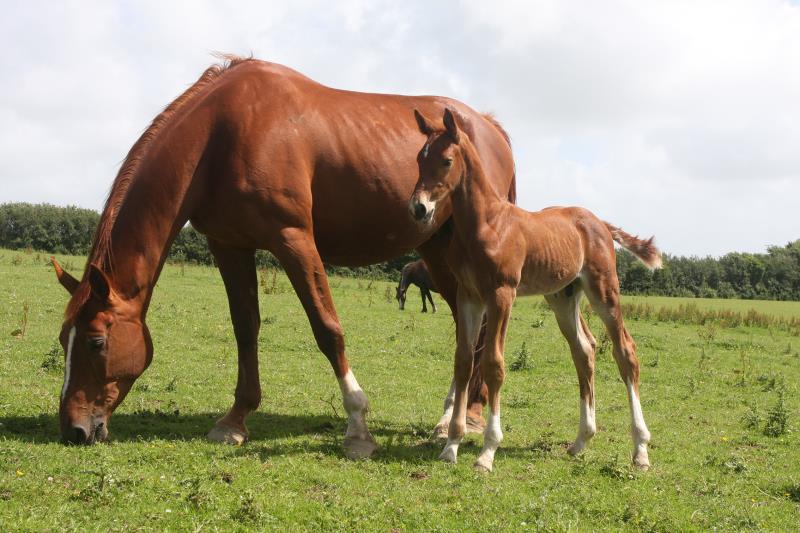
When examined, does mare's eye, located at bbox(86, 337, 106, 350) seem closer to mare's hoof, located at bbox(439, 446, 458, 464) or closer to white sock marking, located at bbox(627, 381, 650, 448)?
mare's hoof, located at bbox(439, 446, 458, 464)

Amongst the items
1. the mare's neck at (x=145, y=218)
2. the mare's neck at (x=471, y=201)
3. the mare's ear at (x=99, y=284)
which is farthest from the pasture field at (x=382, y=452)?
the mare's neck at (x=471, y=201)

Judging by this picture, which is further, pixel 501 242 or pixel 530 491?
pixel 501 242

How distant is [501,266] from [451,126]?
1173mm

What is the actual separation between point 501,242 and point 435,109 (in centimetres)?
218

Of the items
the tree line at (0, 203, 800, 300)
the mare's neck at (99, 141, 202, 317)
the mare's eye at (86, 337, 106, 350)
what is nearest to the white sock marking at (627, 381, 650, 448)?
the mare's neck at (99, 141, 202, 317)

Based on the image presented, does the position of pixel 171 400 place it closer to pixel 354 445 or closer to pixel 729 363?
pixel 354 445

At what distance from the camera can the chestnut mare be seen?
5.31 m

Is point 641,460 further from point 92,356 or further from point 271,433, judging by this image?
point 92,356

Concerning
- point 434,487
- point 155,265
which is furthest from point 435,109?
point 434,487

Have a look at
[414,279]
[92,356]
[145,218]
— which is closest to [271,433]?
[92,356]

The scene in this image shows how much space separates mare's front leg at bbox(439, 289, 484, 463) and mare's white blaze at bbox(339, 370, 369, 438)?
2.29ft

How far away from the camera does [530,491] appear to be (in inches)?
193

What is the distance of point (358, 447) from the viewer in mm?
5527

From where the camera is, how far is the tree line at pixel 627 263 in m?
36.6
